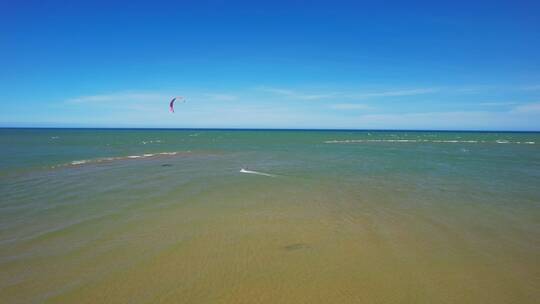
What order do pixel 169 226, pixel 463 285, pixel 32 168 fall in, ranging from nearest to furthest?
pixel 463 285
pixel 169 226
pixel 32 168

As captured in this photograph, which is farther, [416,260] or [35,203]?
[35,203]

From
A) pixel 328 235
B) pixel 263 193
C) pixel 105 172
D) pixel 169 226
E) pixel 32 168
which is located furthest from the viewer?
pixel 32 168

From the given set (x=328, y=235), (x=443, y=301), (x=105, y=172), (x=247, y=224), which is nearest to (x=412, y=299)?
(x=443, y=301)

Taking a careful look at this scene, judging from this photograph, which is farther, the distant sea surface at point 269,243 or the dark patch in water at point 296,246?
the dark patch in water at point 296,246

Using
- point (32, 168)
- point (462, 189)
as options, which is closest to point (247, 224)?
point (462, 189)

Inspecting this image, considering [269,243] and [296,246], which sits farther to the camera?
[269,243]

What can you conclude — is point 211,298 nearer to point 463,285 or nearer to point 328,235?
point 328,235

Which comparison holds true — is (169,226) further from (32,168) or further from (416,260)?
(32,168)

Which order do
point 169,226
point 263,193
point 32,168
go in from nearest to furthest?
point 169,226 < point 263,193 < point 32,168

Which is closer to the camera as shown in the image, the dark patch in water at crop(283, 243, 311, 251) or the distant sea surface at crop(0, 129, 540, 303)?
the distant sea surface at crop(0, 129, 540, 303)
